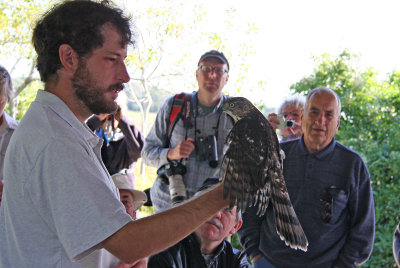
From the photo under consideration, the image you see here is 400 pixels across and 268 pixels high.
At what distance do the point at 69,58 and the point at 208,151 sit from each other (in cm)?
180

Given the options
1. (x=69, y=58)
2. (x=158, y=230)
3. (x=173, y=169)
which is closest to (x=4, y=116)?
(x=173, y=169)

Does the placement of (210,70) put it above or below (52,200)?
above

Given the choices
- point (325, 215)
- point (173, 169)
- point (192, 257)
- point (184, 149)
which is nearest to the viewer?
point (192, 257)

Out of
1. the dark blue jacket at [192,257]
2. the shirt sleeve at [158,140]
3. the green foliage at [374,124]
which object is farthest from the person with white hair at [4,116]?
the green foliage at [374,124]

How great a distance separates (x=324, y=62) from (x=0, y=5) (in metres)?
6.20

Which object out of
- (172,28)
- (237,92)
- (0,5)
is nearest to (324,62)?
(237,92)

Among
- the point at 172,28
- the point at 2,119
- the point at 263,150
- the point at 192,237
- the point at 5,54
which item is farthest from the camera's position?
the point at 5,54

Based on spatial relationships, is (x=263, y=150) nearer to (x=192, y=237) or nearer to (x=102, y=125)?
(x=192, y=237)

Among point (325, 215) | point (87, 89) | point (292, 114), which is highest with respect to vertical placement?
point (87, 89)

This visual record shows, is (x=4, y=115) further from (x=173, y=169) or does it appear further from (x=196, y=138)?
(x=196, y=138)

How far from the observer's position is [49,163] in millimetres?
1113

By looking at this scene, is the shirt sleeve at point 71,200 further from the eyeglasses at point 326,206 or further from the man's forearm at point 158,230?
the eyeglasses at point 326,206

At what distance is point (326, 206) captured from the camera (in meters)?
2.54

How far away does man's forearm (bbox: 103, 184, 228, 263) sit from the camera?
3.73 feet
